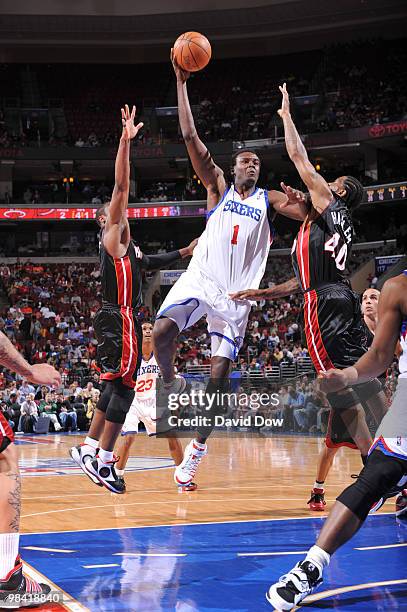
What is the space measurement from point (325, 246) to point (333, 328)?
660 mm

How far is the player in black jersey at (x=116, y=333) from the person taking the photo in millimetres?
5973

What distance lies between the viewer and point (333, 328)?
601cm

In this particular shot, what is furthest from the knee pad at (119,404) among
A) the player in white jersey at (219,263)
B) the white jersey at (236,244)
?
the white jersey at (236,244)

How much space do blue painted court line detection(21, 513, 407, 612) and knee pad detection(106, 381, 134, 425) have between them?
0.90m

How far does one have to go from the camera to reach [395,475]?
366cm

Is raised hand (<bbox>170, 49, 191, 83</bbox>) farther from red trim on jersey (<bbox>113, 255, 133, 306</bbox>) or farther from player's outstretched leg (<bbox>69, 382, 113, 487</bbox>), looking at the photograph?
player's outstretched leg (<bbox>69, 382, 113, 487</bbox>)

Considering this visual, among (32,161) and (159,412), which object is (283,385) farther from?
(32,161)

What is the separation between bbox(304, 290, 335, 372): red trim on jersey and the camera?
6051 mm

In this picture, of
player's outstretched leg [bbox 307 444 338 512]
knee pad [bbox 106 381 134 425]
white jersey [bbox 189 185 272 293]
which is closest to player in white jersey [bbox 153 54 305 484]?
white jersey [bbox 189 185 272 293]

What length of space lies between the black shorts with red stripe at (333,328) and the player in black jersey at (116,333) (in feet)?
4.67

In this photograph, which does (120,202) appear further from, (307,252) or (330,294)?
(330,294)

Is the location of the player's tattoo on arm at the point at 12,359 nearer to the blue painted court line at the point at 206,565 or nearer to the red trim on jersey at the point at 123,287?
the blue painted court line at the point at 206,565

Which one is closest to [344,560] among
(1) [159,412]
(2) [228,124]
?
(1) [159,412]

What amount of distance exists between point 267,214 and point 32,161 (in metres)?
25.6
